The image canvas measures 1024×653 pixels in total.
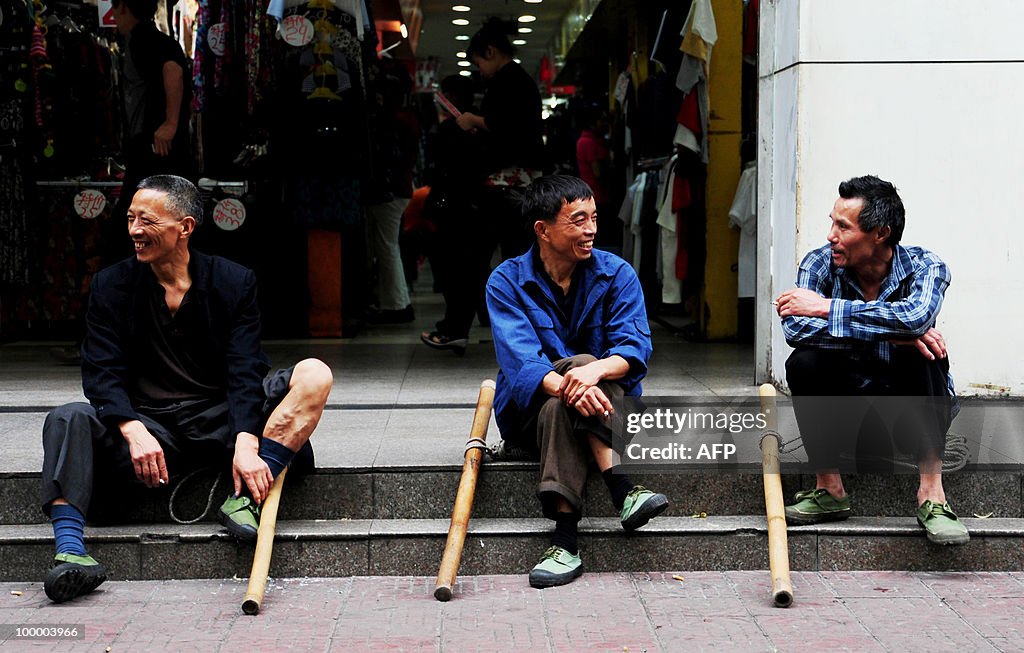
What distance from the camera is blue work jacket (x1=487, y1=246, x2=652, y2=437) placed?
4.31 metres

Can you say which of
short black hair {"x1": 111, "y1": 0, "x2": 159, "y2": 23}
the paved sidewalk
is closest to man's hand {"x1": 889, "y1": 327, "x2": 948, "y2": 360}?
the paved sidewalk

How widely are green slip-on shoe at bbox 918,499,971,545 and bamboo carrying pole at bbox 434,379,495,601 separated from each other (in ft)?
4.92

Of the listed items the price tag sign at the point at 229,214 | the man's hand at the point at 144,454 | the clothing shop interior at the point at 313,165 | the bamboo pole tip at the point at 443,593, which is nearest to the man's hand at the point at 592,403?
the bamboo pole tip at the point at 443,593

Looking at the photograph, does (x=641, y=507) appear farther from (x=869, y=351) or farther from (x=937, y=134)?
(x=937, y=134)

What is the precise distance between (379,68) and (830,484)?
6.15 meters

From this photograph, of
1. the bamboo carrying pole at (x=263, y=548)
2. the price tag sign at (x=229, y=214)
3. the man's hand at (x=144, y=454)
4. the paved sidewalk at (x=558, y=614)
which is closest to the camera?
the paved sidewalk at (x=558, y=614)

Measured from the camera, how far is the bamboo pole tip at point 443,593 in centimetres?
389

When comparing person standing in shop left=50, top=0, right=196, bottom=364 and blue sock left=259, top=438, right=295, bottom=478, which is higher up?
person standing in shop left=50, top=0, right=196, bottom=364

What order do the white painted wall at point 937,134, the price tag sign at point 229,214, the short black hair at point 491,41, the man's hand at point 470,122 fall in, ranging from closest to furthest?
the white painted wall at point 937,134 → the short black hair at point 491,41 → the man's hand at point 470,122 → the price tag sign at point 229,214

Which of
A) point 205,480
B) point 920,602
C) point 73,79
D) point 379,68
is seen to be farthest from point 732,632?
point 379,68

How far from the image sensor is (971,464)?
175 inches

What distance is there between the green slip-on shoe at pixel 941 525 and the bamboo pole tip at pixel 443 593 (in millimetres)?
1594

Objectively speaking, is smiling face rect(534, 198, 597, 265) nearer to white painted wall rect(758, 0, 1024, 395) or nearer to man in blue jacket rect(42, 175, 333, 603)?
man in blue jacket rect(42, 175, 333, 603)

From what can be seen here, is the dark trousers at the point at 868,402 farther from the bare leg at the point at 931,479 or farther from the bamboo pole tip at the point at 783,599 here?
the bamboo pole tip at the point at 783,599
